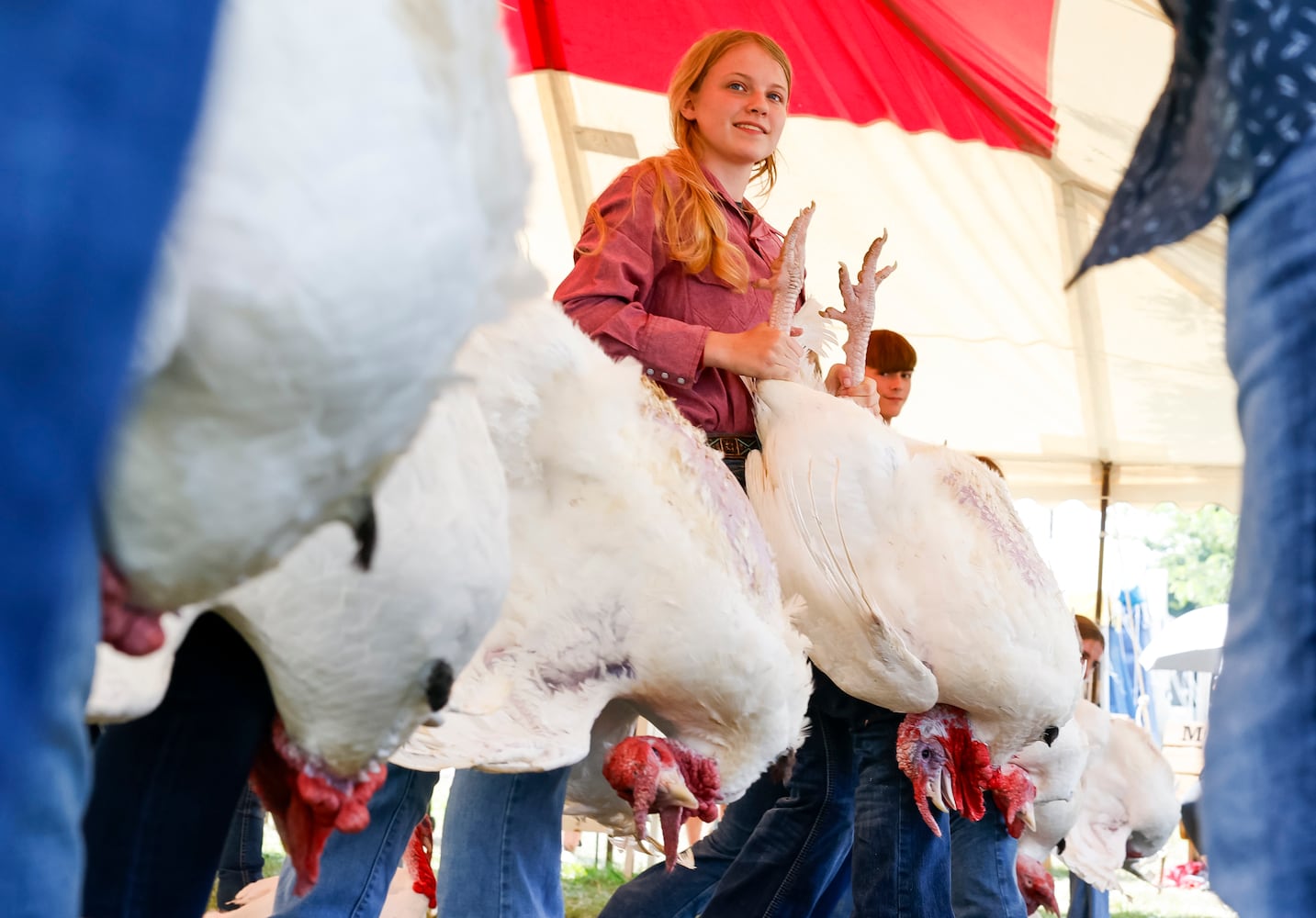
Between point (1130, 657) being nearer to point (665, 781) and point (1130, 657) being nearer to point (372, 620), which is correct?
point (665, 781)

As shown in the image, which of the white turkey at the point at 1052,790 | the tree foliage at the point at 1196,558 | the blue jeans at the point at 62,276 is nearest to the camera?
the blue jeans at the point at 62,276

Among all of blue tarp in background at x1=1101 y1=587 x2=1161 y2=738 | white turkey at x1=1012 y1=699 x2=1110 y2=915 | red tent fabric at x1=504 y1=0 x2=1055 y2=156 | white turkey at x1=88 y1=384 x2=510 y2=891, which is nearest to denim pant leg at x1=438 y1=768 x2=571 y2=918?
white turkey at x1=88 y1=384 x2=510 y2=891

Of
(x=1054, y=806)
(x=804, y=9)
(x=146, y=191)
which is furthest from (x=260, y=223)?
(x=804, y=9)

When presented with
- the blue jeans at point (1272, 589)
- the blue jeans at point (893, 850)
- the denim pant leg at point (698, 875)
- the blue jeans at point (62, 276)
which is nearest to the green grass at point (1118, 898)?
the denim pant leg at point (698, 875)

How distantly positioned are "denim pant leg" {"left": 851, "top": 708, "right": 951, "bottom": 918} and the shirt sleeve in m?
0.73

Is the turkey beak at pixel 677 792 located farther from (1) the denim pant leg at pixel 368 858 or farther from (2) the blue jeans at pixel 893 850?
(2) the blue jeans at pixel 893 850

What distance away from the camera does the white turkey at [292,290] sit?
498mm

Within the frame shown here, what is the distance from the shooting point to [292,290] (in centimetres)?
51

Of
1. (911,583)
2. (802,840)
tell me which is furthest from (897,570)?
(802,840)

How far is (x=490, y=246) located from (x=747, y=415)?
4.99 feet

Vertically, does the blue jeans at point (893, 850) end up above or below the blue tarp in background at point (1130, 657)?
above

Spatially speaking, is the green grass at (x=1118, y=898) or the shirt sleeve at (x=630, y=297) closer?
the shirt sleeve at (x=630, y=297)

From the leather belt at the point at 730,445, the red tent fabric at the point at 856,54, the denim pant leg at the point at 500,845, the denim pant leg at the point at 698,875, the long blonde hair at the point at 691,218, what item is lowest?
the denim pant leg at the point at 698,875

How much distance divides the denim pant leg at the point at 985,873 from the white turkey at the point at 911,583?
43 centimetres
